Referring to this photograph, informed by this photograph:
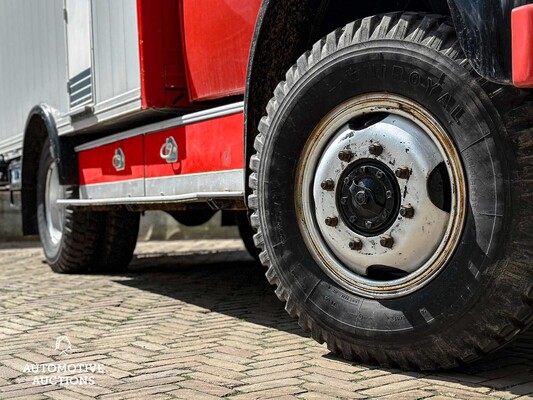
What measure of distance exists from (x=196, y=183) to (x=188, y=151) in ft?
0.63

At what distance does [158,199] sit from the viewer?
4914 mm

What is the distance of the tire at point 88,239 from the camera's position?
22.6 feet

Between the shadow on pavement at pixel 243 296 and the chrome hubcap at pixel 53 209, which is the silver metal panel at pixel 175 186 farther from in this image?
the chrome hubcap at pixel 53 209

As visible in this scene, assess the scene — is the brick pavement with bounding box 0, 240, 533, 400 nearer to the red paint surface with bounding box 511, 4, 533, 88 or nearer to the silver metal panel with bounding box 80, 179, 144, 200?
the silver metal panel with bounding box 80, 179, 144, 200

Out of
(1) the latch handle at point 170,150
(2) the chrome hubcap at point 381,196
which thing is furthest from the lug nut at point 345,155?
(1) the latch handle at point 170,150

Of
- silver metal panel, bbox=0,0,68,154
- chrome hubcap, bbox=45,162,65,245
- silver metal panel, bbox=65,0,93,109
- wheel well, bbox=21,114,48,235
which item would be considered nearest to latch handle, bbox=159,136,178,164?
silver metal panel, bbox=65,0,93,109

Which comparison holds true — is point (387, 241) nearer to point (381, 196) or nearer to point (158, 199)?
point (381, 196)

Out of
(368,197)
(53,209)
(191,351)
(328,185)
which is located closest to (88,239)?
(53,209)

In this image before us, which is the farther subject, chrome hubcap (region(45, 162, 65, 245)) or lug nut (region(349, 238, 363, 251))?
chrome hubcap (region(45, 162, 65, 245))

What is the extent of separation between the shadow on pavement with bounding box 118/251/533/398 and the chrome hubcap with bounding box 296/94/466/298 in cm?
41

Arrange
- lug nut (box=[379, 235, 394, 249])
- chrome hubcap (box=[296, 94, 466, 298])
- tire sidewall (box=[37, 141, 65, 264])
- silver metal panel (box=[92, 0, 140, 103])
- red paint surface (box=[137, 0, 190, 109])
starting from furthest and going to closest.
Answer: tire sidewall (box=[37, 141, 65, 264]) → silver metal panel (box=[92, 0, 140, 103]) → red paint surface (box=[137, 0, 190, 109]) → lug nut (box=[379, 235, 394, 249]) → chrome hubcap (box=[296, 94, 466, 298])

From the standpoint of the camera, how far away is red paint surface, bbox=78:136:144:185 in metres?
5.23

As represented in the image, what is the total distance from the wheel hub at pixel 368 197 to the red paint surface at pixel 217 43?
119 cm

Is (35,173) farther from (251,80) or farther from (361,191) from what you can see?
(361,191)
